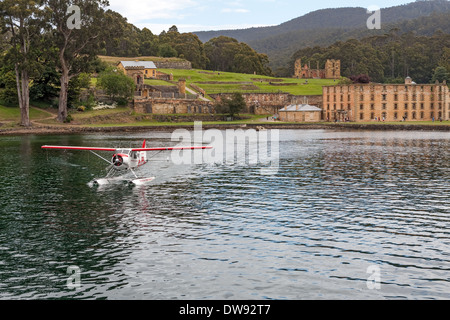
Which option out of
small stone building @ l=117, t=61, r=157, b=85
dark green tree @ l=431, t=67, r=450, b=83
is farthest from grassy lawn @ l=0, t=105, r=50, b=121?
dark green tree @ l=431, t=67, r=450, b=83

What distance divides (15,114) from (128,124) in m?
23.1

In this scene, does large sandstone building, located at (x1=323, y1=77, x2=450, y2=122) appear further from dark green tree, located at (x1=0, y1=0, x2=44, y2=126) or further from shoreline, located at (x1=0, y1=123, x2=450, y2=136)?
dark green tree, located at (x1=0, y1=0, x2=44, y2=126)

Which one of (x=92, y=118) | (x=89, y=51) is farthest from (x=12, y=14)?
(x=92, y=118)

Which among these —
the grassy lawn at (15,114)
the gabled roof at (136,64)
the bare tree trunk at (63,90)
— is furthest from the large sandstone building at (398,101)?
the grassy lawn at (15,114)

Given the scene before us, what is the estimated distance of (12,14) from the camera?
8431cm

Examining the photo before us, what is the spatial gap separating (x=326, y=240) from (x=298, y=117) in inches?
4457

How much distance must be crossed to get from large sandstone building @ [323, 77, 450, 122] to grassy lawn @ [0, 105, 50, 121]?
74465 mm

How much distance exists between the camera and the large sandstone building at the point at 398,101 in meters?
128

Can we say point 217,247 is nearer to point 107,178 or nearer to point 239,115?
point 107,178

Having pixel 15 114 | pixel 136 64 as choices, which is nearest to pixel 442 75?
pixel 136 64

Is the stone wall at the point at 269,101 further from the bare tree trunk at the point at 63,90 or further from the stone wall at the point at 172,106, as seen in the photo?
the bare tree trunk at the point at 63,90

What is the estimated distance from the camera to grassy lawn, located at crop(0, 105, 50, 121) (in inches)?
3922

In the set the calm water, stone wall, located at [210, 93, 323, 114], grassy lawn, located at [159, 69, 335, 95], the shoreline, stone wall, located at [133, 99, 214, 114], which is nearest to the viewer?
the calm water

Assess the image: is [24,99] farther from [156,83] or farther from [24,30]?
[156,83]
